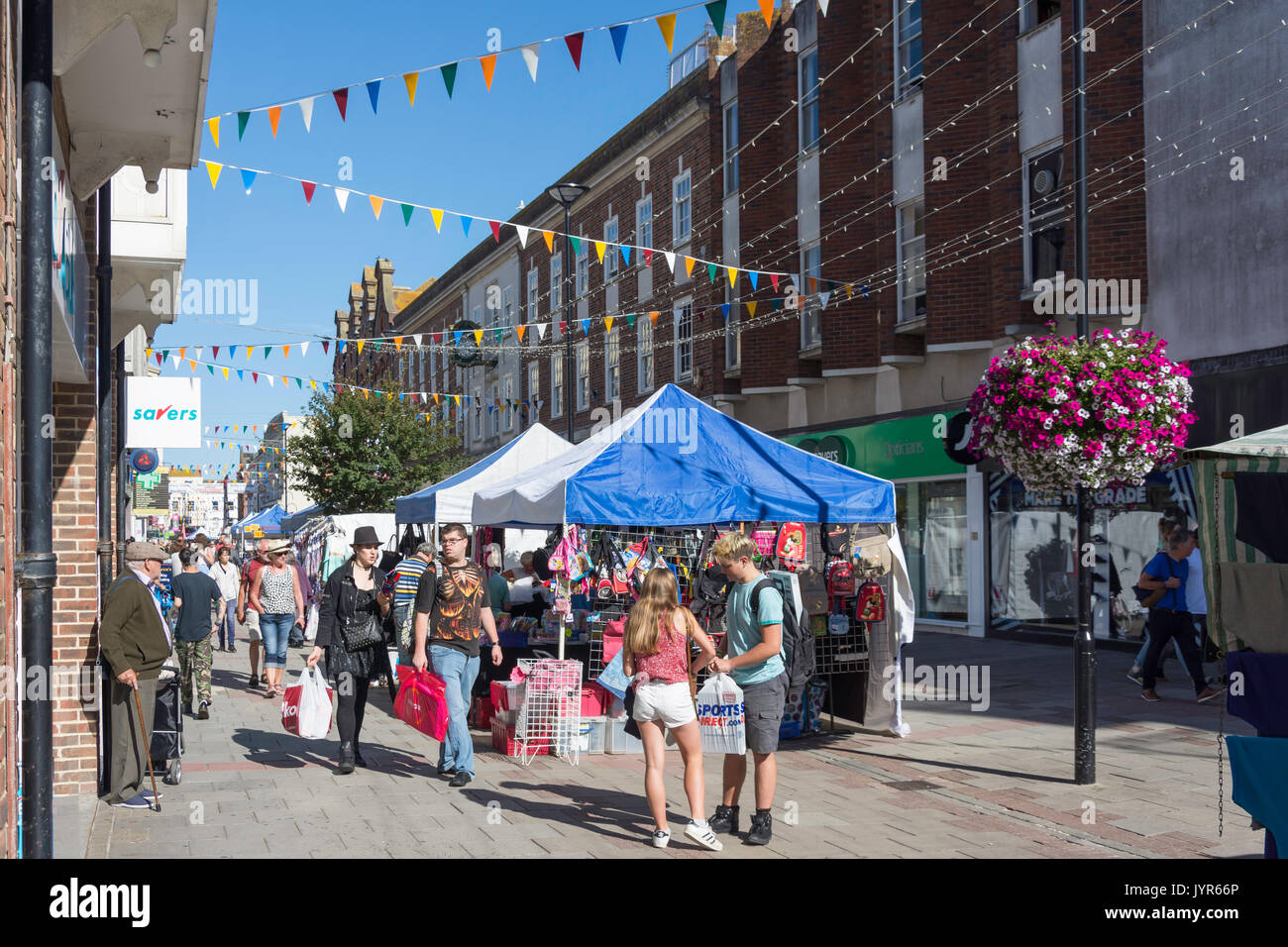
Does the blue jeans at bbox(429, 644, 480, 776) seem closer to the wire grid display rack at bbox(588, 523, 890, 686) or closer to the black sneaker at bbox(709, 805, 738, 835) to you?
the wire grid display rack at bbox(588, 523, 890, 686)

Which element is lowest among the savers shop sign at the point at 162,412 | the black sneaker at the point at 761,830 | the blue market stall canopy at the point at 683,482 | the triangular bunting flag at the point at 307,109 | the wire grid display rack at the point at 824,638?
the black sneaker at the point at 761,830

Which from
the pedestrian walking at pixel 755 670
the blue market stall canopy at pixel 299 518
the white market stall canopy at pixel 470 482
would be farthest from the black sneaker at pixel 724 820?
the blue market stall canopy at pixel 299 518

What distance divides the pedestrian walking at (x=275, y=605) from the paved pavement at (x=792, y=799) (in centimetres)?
257

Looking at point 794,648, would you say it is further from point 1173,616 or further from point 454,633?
point 1173,616

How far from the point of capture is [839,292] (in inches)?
825

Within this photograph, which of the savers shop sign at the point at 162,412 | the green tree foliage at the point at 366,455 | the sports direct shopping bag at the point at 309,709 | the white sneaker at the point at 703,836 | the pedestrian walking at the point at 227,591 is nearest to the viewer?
the white sneaker at the point at 703,836

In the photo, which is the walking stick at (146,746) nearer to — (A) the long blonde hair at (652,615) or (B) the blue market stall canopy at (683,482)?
(A) the long blonde hair at (652,615)

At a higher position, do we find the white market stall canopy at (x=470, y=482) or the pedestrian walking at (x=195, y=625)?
the white market stall canopy at (x=470, y=482)

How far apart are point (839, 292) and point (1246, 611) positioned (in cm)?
1538

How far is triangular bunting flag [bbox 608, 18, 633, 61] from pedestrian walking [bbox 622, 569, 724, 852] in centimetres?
489

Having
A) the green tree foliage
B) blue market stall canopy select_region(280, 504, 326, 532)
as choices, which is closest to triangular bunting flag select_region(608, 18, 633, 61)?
the green tree foliage

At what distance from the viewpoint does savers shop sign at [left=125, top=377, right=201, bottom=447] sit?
13.3 metres

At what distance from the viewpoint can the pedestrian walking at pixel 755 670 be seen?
6770 millimetres

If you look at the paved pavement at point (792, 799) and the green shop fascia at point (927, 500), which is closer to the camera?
the paved pavement at point (792, 799)
